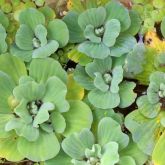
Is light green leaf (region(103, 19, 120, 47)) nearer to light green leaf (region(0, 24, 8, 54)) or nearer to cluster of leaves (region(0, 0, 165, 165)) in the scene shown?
cluster of leaves (region(0, 0, 165, 165))

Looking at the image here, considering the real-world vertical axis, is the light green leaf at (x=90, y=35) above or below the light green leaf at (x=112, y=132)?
above

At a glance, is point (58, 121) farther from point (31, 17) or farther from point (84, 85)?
point (31, 17)

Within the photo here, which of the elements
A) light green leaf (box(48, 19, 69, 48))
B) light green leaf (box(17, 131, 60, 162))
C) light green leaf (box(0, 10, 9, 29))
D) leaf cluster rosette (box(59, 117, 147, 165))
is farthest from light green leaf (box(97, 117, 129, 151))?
light green leaf (box(0, 10, 9, 29))

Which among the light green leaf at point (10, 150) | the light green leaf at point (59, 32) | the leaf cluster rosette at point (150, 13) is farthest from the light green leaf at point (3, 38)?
the leaf cluster rosette at point (150, 13)

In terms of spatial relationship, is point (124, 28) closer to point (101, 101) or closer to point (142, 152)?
point (101, 101)

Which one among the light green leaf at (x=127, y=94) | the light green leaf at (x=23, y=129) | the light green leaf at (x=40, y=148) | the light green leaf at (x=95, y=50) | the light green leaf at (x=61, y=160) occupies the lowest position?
the light green leaf at (x=61, y=160)

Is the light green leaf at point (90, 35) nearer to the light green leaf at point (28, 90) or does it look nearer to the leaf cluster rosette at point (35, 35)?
the leaf cluster rosette at point (35, 35)
